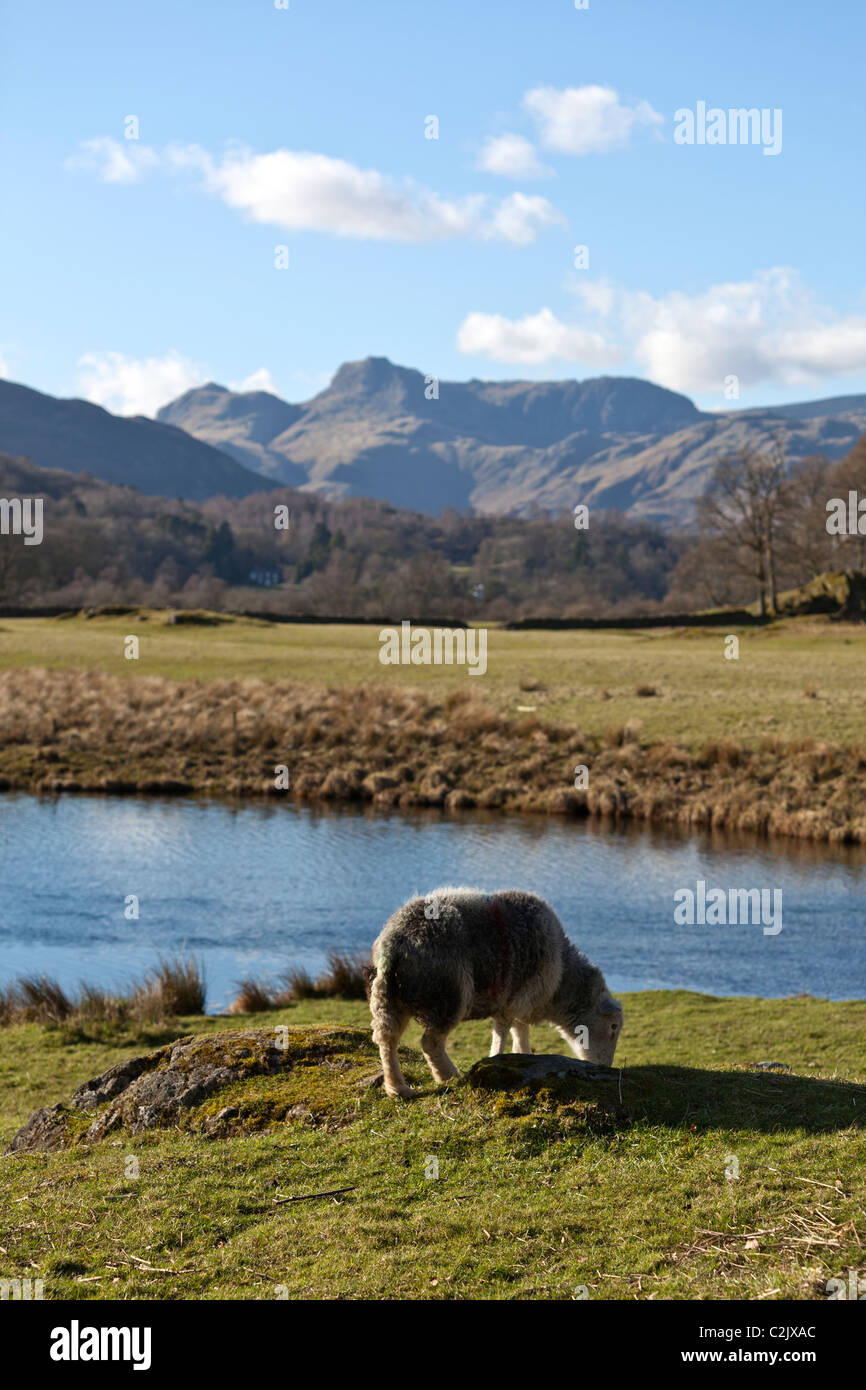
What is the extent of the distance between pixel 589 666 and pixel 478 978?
45.1 meters

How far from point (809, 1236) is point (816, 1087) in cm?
260

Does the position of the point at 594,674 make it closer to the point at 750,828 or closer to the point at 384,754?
the point at 384,754

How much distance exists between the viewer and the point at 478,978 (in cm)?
847

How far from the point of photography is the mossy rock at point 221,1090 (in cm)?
817

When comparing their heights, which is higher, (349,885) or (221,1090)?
(221,1090)

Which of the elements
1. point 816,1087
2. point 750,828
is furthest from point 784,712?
point 816,1087

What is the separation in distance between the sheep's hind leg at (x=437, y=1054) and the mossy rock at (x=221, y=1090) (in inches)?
20.8

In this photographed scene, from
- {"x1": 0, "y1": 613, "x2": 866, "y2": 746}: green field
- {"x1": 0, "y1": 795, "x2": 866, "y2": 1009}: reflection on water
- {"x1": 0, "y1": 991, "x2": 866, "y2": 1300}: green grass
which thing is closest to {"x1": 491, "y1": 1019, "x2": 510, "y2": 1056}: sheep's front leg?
{"x1": 0, "y1": 991, "x2": 866, "y2": 1300}: green grass

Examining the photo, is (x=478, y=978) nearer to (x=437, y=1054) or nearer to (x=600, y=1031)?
(x=437, y=1054)

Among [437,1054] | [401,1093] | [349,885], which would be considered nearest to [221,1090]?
[401,1093]

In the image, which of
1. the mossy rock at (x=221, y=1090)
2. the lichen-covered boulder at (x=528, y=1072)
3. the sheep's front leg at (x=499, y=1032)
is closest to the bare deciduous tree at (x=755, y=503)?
the sheep's front leg at (x=499, y=1032)

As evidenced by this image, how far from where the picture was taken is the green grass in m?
5.66

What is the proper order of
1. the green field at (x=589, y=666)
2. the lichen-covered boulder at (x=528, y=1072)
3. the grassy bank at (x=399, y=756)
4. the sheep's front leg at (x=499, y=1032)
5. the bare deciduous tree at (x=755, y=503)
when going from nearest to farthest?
the lichen-covered boulder at (x=528, y=1072), the sheep's front leg at (x=499, y=1032), the grassy bank at (x=399, y=756), the green field at (x=589, y=666), the bare deciduous tree at (x=755, y=503)

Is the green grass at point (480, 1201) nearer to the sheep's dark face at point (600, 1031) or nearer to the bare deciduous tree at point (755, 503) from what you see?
the sheep's dark face at point (600, 1031)
